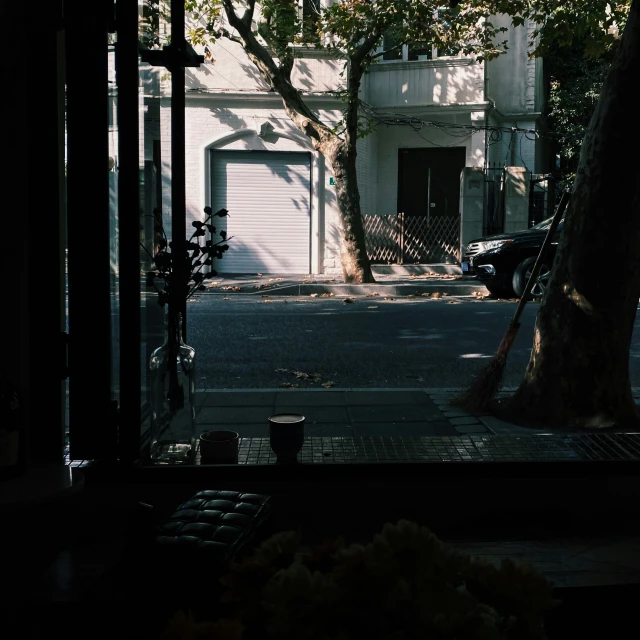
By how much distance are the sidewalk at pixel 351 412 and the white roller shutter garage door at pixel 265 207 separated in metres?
12.8

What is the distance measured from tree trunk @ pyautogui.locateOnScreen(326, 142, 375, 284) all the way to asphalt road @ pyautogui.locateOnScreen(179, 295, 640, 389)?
278 cm

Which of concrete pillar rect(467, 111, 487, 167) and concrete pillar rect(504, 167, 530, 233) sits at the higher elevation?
concrete pillar rect(467, 111, 487, 167)

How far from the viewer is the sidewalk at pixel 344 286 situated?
48.8ft

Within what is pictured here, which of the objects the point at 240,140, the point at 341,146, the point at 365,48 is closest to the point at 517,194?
the point at 341,146

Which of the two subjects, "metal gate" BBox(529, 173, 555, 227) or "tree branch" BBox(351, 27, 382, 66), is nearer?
"tree branch" BBox(351, 27, 382, 66)

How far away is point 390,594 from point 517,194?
1812 cm

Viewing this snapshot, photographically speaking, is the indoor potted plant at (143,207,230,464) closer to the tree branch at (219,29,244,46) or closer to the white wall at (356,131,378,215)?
the tree branch at (219,29,244,46)

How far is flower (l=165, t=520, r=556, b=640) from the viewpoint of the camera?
119cm

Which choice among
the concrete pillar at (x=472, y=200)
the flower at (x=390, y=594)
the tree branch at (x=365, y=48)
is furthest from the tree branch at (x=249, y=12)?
the flower at (x=390, y=594)

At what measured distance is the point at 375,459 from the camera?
384 centimetres

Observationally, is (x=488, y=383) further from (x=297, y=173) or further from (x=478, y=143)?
(x=478, y=143)

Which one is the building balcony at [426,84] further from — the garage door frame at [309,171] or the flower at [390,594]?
the flower at [390,594]

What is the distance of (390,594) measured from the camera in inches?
47.3

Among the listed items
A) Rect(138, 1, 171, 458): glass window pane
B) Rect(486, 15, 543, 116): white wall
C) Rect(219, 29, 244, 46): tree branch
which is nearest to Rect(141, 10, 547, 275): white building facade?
Answer: Rect(486, 15, 543, 116): white wall
